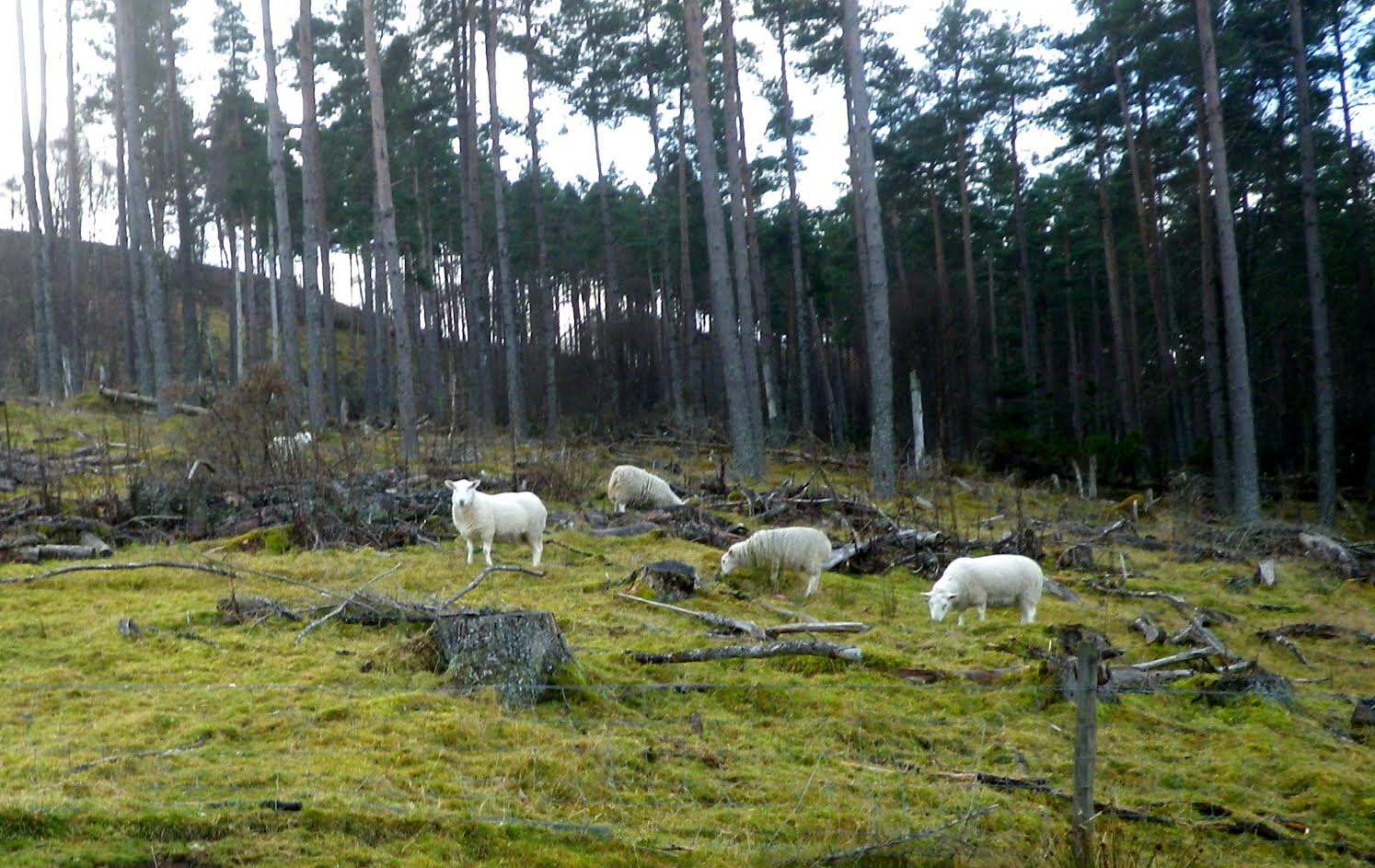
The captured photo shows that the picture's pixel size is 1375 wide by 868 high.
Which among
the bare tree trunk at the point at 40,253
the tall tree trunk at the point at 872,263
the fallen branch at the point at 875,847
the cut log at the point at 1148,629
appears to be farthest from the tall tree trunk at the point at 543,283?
the fallen branch at the point at 875,847

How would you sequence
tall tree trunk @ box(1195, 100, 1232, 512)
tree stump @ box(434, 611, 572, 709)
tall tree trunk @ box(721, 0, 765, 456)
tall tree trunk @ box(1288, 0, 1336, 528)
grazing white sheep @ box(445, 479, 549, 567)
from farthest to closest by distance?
tall tree trunk @ box(1195, 100, 1232, 512), tall tree trunk @ box(721, 0, 765, 456), tall tree trunk @ box(1288, 0, 1336, 528), grazing white sheep @ box(445, 479, 549, 567), tree stump @ box(434, 611, 572, 709)

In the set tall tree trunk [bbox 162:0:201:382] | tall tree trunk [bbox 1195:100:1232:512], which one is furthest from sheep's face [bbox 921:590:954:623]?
tall tree trunk [bbox 162:0:201:382]

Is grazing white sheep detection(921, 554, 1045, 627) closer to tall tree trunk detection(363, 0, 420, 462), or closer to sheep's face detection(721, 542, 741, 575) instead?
sheep's face detection(721, 542, 741, 575)

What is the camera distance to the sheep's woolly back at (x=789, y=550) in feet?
44.3

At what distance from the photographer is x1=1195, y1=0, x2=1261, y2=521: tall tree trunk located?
25.3 m

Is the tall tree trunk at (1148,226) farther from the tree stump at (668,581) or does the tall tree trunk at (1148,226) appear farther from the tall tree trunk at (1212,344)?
the tree stump at (668,581)

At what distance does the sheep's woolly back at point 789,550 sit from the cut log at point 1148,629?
3.11 m

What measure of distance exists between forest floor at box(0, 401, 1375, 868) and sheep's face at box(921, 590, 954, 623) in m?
0.15

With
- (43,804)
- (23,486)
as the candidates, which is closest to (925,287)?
(23,486)

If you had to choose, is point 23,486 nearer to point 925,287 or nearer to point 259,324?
point 925,287

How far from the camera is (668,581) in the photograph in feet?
40.4

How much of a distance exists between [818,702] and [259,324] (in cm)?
3980

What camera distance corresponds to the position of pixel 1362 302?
3594 centimetres

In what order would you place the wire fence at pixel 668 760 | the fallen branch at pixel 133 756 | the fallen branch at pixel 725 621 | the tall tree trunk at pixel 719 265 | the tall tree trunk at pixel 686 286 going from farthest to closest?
the tall tree trunk at pixel 686 286 → the tall tree trunk at pixel 719 265 → the fallen branch at pixel 725 621 → the fallen branch at pixel 133 756 → the wire fence at pixel 668 760
